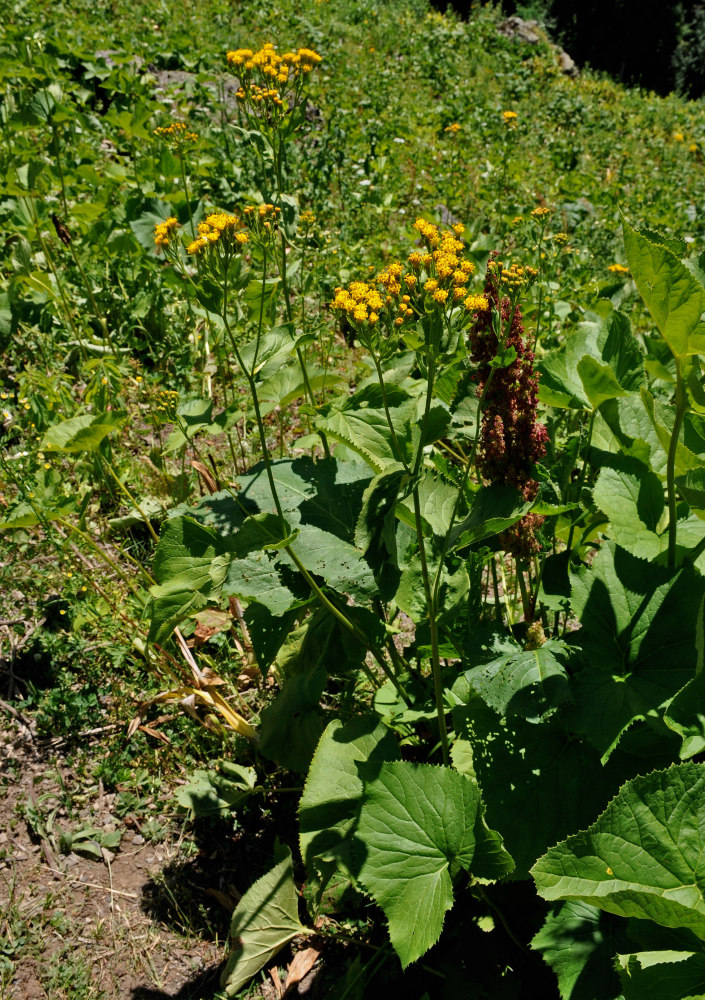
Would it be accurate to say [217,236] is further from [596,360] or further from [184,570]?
[596,360]

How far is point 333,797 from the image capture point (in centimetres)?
184

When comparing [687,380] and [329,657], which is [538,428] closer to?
[687,380]

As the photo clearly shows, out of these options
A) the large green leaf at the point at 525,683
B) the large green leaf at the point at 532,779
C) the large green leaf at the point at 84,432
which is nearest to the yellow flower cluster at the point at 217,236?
the large green leaf at the point at 84,432

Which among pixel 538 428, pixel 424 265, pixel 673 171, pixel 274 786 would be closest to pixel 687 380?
pixel 538 428

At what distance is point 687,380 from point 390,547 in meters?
0.73

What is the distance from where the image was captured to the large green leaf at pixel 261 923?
2029 mm

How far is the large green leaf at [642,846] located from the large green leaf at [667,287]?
842 mm

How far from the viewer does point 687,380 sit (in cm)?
159

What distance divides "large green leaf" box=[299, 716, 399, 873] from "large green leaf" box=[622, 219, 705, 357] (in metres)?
1.20

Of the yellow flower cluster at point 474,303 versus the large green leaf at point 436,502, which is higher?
the yellow flower cluster at point 474,303

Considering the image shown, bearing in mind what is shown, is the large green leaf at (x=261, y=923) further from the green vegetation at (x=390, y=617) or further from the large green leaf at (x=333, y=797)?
the large green leaf at (x=333, y=797)

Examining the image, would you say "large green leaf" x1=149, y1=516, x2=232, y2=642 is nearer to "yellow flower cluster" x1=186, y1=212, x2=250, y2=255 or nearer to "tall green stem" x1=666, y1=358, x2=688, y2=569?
"yellow flower cluster" x1=186, y1=212, x2=250, y2=255

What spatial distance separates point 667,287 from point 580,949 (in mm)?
1388

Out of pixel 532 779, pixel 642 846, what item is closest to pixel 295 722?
pixel 532 779
